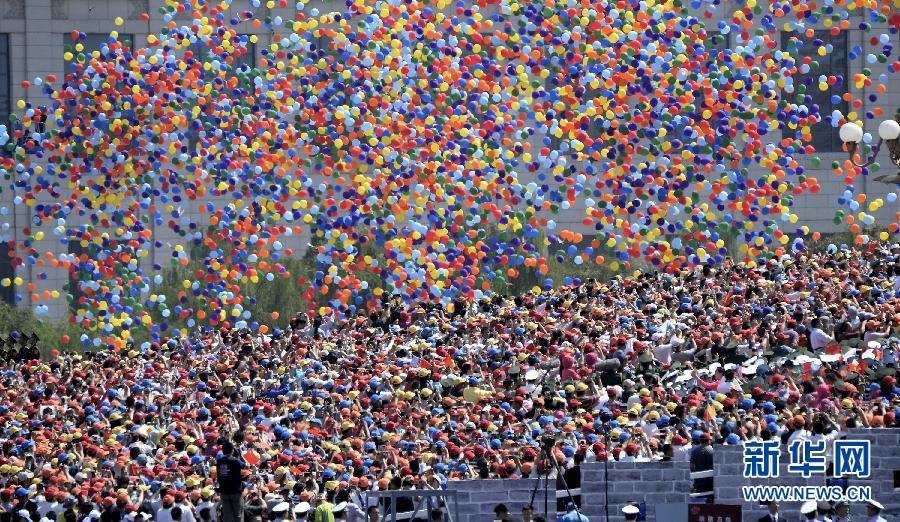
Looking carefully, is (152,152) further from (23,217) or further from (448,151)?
(23,217)

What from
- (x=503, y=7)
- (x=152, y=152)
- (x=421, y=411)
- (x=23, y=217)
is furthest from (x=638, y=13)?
(x=23, y=217)

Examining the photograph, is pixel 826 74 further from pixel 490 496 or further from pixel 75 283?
pixel 490 496

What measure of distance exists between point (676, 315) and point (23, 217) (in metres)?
33.4

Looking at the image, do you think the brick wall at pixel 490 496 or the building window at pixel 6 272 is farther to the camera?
the building window at pixel 6 272

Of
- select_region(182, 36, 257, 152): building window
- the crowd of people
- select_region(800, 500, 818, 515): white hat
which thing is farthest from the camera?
select_region(182, 36, 257, 152): building window

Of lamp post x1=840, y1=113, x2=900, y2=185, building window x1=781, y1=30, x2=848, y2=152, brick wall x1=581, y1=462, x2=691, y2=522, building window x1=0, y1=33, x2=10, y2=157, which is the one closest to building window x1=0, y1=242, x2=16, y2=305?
building window x1=0, y1=33, x2=10, y2=157

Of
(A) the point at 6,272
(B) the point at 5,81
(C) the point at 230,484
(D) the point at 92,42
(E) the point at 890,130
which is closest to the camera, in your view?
(E) the point at 890,130

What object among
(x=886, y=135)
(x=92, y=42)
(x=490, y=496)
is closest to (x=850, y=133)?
(x=886, y=135)

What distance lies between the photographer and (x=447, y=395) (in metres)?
29.8

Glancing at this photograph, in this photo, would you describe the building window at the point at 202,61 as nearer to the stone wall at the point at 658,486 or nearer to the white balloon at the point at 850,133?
the stone wall at the point at 658,486

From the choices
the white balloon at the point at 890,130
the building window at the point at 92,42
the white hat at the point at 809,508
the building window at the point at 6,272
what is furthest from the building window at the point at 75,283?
the white hat at the point at 809,508

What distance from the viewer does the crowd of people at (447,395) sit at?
2417 cm

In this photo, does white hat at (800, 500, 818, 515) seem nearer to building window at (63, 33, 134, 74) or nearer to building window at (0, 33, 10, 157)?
building window at (63, 33, 134, 74)

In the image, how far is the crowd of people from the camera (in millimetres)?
24172
